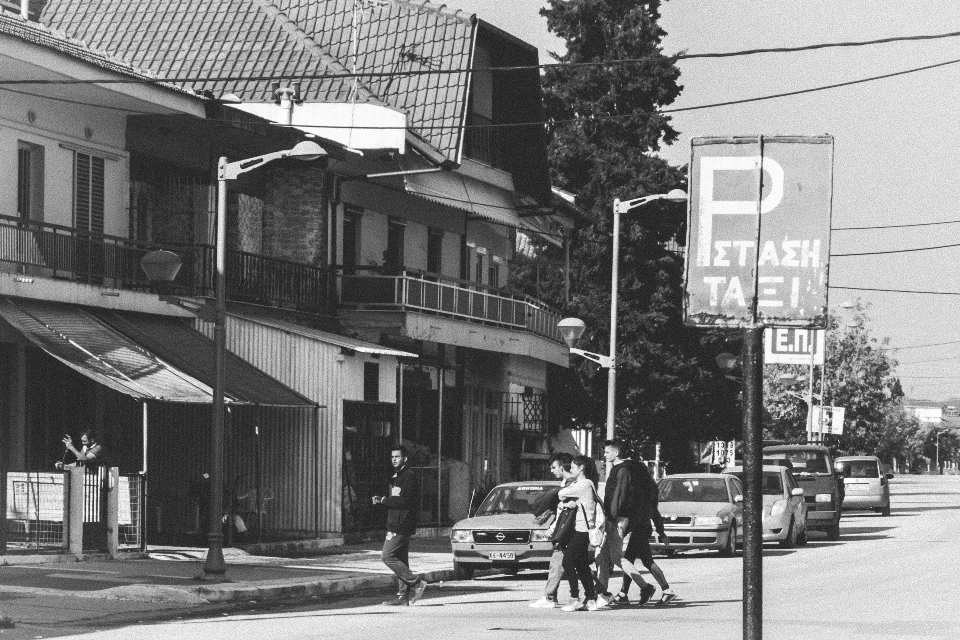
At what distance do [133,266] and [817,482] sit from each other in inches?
748

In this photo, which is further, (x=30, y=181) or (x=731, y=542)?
(x=731, y=542)

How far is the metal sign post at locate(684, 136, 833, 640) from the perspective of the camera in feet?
24.4

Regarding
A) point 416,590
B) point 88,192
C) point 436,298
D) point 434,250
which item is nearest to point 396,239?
point 434,250

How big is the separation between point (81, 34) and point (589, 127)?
1801 cm

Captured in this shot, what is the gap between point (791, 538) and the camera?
108ft

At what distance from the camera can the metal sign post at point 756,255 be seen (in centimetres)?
744

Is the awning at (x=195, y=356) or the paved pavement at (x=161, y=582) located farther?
the awning at (x=195, y=356)

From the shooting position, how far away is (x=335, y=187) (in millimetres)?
33688

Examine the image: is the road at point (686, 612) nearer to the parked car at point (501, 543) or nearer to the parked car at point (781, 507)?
the parked car at point (501, 543)

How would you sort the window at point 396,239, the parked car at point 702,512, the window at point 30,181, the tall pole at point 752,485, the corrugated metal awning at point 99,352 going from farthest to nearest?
the window at point 396,239 < the parked car at point 702,512 < the window at point 30,181 < the corrugated metal awning at point 99,352 < the tall pole at point 752,485

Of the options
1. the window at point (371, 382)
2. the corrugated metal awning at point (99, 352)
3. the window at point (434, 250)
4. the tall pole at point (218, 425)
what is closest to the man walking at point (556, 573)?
the tall pole at point (218, 425)

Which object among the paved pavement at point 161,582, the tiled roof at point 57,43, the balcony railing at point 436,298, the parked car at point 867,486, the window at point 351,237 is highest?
the tiled roof at point 57,43

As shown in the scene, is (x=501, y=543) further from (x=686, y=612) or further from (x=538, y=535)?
(x=686, y=612)

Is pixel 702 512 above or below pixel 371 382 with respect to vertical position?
below
